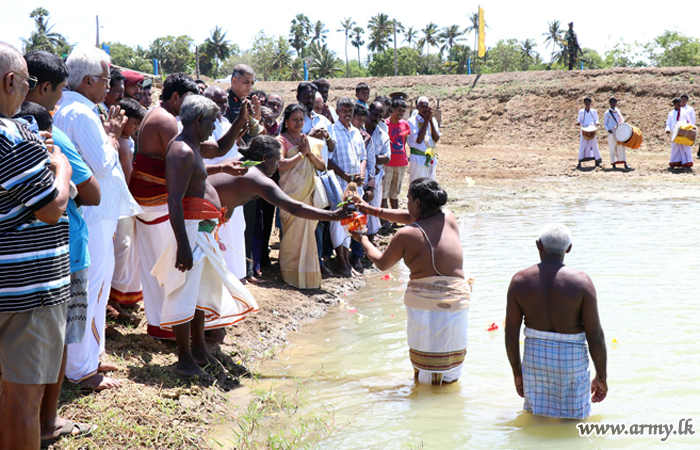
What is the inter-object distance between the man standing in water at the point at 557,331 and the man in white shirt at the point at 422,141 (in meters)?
7.10

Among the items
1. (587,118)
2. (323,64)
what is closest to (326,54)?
(323,64)

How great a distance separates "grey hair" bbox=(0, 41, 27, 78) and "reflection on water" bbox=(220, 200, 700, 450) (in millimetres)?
2779

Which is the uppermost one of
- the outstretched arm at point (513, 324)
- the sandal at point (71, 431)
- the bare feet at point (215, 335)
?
the outstretched arm at point (513, 324)

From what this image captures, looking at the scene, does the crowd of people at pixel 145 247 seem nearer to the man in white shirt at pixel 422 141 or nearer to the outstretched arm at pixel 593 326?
the outstretched arm at pixel 593 326

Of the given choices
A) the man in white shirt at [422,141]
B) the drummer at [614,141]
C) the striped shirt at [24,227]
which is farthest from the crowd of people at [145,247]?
the drummer at [614,141]

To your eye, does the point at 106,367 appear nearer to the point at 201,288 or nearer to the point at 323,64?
the point at 201,288

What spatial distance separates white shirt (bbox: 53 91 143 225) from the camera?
409 cm

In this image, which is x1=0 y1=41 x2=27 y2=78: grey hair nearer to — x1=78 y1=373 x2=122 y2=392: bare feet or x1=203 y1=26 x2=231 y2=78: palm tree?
x1=78 y1=373 x2=122 y2=392: bare feet

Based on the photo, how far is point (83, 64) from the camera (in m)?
4.13

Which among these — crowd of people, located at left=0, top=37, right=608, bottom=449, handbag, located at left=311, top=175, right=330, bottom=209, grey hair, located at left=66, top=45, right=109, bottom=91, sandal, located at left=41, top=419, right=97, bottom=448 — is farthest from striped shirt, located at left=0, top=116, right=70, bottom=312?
handbag, located at left=311, top=175, right=330, bottom=209

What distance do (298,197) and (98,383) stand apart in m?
3.74

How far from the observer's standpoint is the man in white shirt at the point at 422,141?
10.8 m

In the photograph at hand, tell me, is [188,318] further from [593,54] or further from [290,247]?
[593,54]

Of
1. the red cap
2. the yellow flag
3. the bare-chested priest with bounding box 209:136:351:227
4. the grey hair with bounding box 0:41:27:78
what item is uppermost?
the yellow flag
